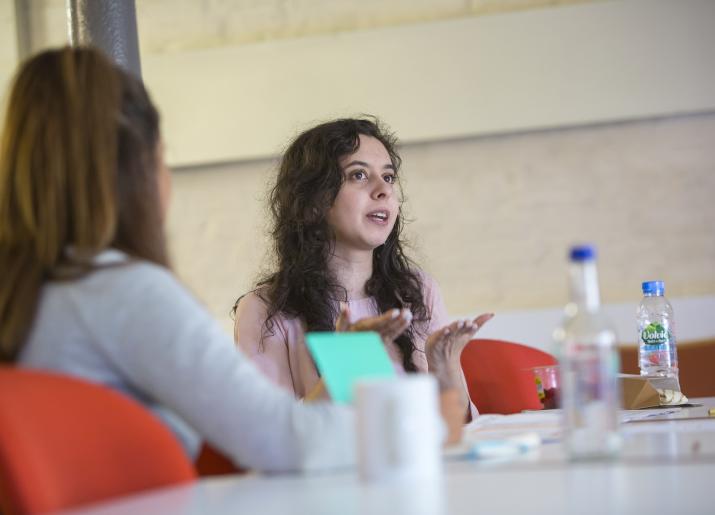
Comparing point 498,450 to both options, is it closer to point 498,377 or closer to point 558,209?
point 498,377

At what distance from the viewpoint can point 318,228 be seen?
2.79 metres

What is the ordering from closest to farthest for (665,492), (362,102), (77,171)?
(665,492) < (77,171) < (362,102)

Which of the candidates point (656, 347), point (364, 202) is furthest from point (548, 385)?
point (364, 202)

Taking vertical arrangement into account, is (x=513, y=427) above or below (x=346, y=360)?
below

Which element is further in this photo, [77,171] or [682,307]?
[682,307]

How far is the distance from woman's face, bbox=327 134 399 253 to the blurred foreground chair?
138 cm

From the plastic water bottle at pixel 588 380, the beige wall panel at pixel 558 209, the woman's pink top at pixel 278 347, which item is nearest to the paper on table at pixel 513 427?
the plastic water bottle at pixel 588 380

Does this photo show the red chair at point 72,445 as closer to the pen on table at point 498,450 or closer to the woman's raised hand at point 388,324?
the pen on table at point 498,450

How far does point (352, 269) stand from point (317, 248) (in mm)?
113

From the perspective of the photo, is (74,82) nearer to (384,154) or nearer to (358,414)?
(358,414)

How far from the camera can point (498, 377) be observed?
281 centimetres

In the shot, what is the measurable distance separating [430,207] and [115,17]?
2.28 metres

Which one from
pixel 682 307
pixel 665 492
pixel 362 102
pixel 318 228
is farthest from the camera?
pixel 362 102

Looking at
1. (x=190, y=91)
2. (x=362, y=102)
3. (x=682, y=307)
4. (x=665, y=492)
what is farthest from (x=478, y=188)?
(x=665, y=492)
